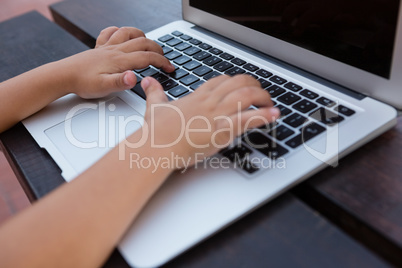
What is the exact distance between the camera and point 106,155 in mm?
427

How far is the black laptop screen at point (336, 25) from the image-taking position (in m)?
0.45

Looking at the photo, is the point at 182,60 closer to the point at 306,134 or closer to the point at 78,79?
the point at 78,79

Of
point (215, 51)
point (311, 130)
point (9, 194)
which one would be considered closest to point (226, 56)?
point (215, 51)

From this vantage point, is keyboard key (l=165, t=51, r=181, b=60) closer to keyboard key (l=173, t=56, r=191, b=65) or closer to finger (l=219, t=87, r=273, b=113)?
keyboard key (l=173, t=56, r=191, b=65)

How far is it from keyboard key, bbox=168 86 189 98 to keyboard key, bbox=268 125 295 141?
164 millimetres

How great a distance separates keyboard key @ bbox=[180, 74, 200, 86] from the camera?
23.0 inches

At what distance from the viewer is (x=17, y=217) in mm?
375

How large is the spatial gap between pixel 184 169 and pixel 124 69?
0.80 ft

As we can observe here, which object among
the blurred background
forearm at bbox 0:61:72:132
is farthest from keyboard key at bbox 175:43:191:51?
the blurred background

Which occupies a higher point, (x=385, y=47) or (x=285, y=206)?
(x=385, y=47)

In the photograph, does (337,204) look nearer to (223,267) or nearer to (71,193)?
(223,267)

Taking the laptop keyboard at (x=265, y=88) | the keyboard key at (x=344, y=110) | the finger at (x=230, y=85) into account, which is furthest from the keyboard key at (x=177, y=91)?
the keyboard key at (x=344, y=110)

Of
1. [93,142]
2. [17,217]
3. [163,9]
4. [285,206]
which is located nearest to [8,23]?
[163,9]

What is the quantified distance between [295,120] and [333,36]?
136mm
